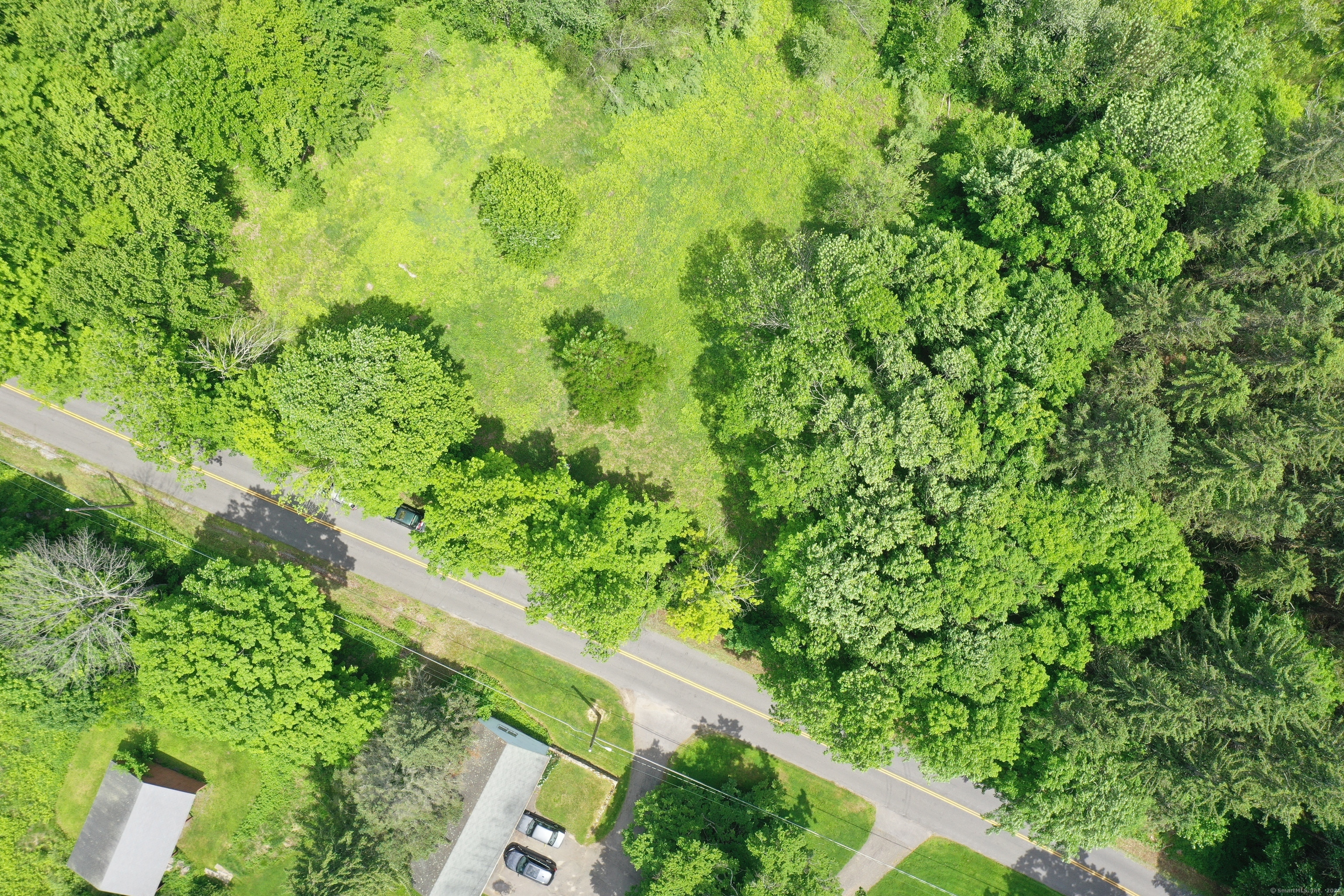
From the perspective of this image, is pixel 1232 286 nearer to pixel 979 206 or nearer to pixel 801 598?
pixel 979 206

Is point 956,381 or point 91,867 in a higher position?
point 956,381

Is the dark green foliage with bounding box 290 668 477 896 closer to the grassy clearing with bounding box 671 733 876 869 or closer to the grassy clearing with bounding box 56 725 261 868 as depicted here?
the grassy clearing with bounding box 56 725 261 868

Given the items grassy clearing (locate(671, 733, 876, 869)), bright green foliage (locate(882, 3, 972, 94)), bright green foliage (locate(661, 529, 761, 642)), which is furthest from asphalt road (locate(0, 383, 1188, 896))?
bright green foliage (locate(882, 3, 972, 94))

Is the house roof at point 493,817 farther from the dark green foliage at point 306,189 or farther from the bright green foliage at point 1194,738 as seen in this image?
the dark green foliage at point 306,189

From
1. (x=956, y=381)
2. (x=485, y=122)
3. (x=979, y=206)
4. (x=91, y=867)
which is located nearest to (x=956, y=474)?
(x=956, y=381)

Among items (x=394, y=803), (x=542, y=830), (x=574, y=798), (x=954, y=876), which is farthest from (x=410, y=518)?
(x=954, y=876)

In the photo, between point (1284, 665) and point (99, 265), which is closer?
point (1284, 665)
